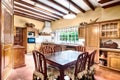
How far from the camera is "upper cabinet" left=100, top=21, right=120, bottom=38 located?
3795 millimetres

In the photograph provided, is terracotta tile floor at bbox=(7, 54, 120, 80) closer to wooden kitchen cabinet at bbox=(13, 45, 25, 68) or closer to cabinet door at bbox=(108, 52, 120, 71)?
cabinet door at bbox=(108, 52, 120, 71)

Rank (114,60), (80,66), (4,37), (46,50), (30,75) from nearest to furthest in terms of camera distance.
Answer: (80,66) < (4,37) < (30,75) < (46,50) < (114,60)

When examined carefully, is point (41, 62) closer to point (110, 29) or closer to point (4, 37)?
point (4, 37)

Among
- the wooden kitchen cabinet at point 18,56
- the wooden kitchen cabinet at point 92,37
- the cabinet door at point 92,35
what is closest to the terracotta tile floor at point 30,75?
the wooden kitchen cabinet at point 18,56

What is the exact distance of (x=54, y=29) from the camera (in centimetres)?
823

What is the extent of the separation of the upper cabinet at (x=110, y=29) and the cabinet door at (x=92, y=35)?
0.23 m

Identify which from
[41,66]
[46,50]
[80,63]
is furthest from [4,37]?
[80,63]

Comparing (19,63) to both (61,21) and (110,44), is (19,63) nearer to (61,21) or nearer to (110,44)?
(110,44)

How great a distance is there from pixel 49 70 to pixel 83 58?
0.87 metres

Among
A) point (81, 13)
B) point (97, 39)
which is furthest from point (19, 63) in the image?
point (81, 13)

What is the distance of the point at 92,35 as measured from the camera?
15.3 ft

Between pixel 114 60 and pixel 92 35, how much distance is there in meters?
1.45

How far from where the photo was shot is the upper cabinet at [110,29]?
3795 mm

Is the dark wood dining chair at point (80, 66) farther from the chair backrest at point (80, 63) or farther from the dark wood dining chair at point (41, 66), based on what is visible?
the dark wood dining chair at point (41, 66)
